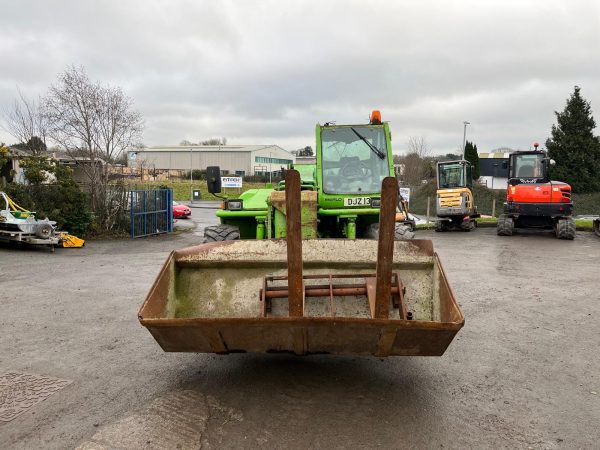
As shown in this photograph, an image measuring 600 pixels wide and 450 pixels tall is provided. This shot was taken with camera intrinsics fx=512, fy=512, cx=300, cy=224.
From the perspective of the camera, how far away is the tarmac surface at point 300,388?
359cm

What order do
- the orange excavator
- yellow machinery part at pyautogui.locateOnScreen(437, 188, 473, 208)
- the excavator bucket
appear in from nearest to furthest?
1. the excavator bucket
2. the orange excavator
3. yellow machinery part at pyautogui.locateOnScreen(437, 188, 473, 208)

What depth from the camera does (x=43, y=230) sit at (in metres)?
14.1

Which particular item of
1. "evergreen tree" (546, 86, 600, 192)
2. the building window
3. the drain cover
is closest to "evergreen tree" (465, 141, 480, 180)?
"evergreen tree" (546, 86, 600, 192)

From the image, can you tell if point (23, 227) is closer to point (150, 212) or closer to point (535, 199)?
point (150, 212)

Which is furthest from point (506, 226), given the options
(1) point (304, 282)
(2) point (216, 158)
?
(2) point (216, 158)

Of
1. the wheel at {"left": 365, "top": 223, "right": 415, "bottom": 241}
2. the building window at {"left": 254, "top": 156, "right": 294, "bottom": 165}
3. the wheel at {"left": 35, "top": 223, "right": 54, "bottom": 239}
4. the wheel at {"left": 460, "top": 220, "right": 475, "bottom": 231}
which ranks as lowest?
Result: the wheel at {"left": 460, "top": 220, "right": 475, "bottom": 231}

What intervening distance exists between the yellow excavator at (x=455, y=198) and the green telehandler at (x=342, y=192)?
579 inches

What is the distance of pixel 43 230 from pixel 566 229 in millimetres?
16591

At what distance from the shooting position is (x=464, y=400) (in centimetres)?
421

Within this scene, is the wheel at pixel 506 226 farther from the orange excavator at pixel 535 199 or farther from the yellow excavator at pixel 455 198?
the yellow excavator at pixel 455 198

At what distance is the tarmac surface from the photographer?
3.59 m

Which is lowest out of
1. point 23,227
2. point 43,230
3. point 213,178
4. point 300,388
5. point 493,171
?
point 300,388

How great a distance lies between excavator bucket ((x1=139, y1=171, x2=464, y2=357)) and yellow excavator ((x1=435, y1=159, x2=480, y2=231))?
16909mm

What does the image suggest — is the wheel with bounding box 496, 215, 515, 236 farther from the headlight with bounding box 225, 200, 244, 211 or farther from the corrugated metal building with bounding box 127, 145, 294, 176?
the corrugated metal building with bounding box 127, 145, 294, 176
